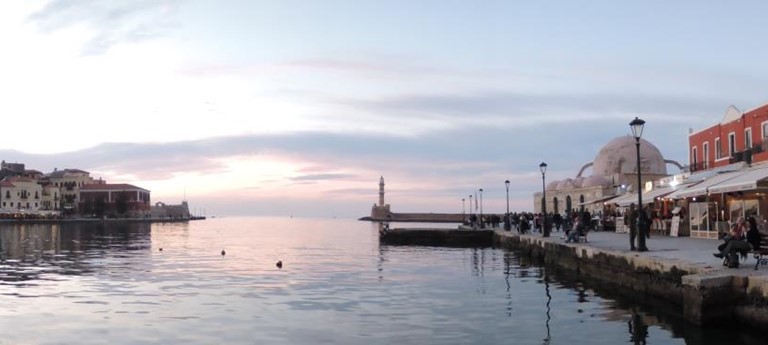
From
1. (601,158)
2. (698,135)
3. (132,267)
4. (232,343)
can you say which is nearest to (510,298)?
(232,343)

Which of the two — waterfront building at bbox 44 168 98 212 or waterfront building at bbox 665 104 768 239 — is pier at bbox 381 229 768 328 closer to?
waterfront building at bbox 665 104 768 239

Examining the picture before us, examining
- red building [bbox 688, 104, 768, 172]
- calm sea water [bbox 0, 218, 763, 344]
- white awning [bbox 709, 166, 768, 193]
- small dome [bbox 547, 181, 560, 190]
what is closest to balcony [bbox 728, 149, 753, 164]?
red building [bbox 688, 104, 768, 172]

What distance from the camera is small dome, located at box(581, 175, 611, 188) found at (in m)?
Answer: 83.2

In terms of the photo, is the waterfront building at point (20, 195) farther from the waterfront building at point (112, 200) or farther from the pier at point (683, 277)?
the pier at point (683, 277)

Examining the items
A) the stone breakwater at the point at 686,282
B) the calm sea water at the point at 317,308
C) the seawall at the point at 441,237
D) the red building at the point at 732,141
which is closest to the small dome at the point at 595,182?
the seawall at the point at 441,237

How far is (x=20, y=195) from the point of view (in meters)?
166

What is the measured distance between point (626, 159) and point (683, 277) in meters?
73.9

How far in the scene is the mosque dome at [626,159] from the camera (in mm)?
87125

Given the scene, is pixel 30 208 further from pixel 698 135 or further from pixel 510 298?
pixel 510 298

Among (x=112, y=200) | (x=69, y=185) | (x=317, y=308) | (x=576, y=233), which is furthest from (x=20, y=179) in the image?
(x=317, y=308)

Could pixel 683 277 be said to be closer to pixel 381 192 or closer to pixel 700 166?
pixel 700 166

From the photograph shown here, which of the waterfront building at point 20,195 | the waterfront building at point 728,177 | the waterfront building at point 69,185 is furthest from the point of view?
the waterfront building at point 69,185

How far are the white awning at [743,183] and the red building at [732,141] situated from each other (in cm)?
798

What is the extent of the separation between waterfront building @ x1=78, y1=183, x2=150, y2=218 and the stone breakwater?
16373cm
